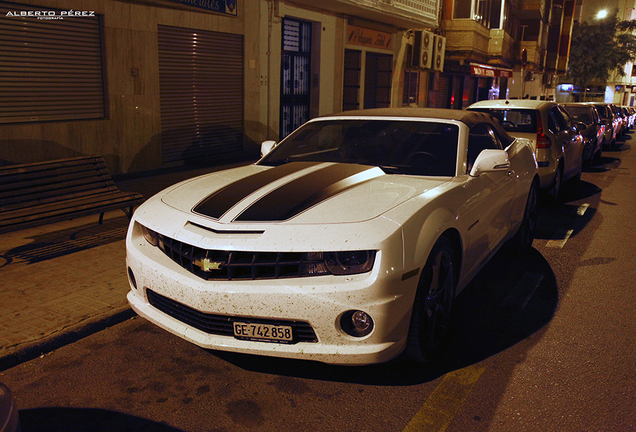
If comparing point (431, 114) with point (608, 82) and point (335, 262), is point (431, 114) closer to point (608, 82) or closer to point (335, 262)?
point (335, 262)

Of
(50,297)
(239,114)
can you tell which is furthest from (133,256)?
(239,114)

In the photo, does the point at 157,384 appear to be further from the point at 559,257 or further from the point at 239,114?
the point at 239,114

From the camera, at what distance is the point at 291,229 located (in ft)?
10.4

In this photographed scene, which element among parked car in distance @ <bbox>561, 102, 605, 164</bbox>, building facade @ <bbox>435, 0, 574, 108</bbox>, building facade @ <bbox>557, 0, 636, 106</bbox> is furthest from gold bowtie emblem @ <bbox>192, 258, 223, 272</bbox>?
building facade @ <bbox>557, 0, 636, 106</bbox>

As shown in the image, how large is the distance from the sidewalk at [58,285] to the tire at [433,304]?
90.8 inches

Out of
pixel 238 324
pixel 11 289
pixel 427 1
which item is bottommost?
pixel 11 289

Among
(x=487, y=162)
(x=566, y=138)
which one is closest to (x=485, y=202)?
(x=487, y=162)

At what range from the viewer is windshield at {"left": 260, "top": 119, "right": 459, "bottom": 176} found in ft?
14.5

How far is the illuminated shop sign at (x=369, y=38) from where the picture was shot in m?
19.0

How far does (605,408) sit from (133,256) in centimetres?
284

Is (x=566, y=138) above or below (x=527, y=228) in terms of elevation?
above

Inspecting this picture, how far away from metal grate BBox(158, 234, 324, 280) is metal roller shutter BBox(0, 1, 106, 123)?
7272mm

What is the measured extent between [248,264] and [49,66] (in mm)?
7998

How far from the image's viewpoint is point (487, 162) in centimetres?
436
